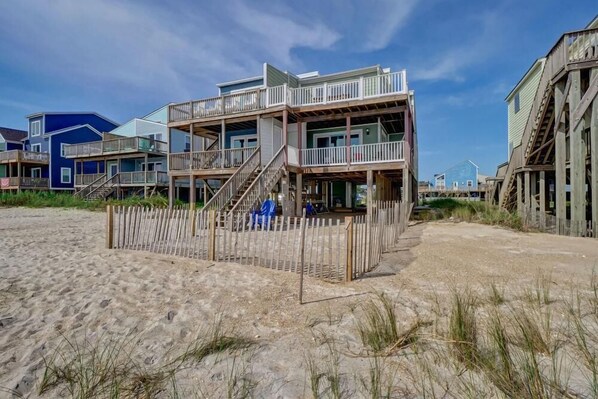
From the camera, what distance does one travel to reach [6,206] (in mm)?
23469

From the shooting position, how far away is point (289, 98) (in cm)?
1508

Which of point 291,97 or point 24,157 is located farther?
point 24,157

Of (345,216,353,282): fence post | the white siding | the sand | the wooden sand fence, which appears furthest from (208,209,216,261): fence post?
the white siding

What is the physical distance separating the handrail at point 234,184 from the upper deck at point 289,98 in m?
2.89

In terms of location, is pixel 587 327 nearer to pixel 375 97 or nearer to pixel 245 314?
pixel 245 314

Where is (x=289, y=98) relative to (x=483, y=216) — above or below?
above

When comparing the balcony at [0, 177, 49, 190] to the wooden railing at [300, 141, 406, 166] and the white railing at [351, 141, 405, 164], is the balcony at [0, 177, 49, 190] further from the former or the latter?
the white railing at [351, 141, 405, 164]

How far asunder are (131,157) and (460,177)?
5267cm

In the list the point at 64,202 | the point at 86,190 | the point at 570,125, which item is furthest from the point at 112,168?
the point at 570,125

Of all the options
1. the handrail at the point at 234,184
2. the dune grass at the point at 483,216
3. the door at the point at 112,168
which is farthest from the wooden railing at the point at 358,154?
the door at the point at 112,168

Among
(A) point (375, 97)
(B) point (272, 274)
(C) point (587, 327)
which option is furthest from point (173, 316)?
(A) point (375, 97)

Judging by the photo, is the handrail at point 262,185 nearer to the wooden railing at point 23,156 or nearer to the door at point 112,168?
the door at point 112,168

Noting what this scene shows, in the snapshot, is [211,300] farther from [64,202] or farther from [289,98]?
[64,202]

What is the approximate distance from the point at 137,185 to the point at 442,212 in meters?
23.8
